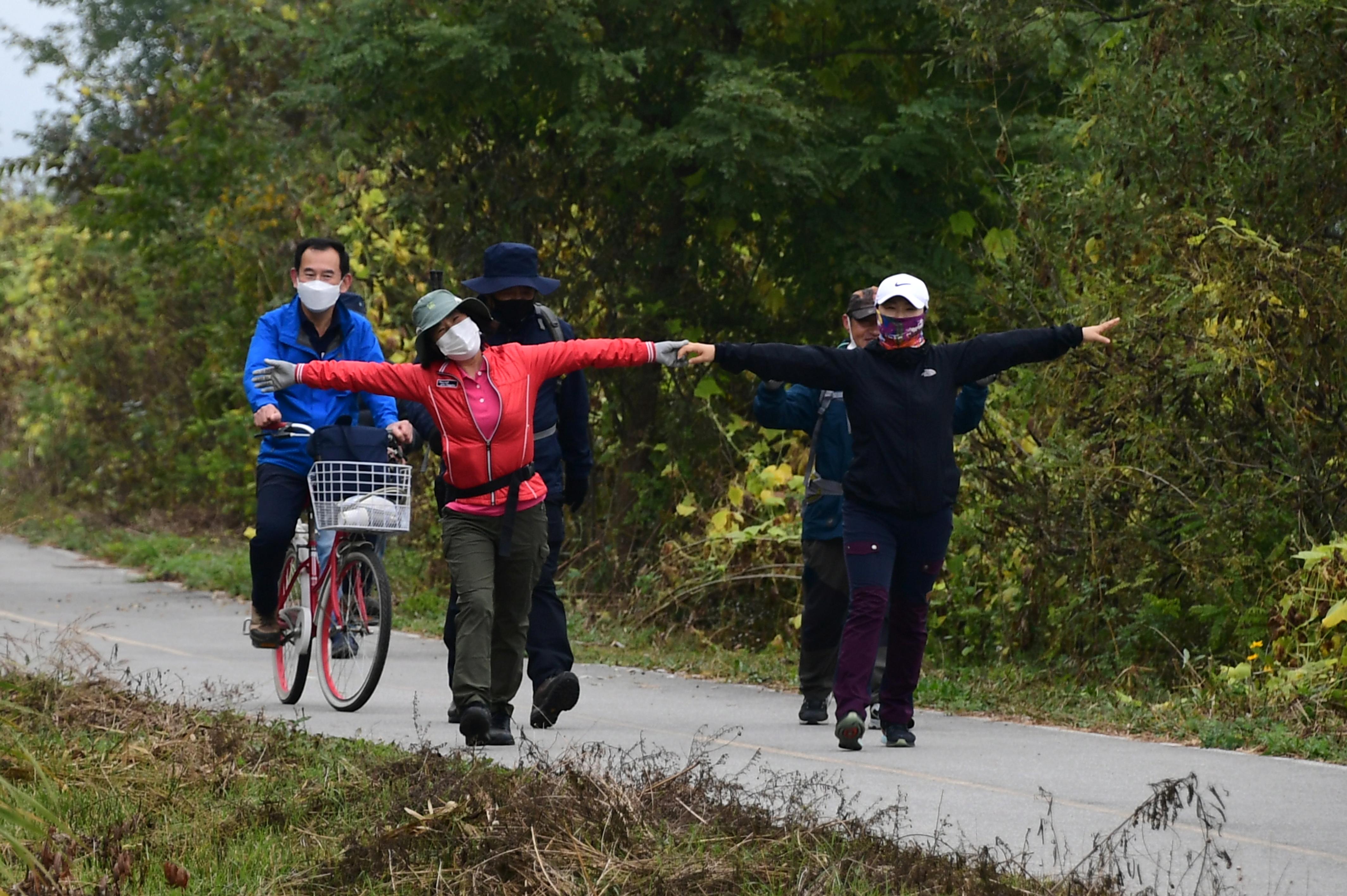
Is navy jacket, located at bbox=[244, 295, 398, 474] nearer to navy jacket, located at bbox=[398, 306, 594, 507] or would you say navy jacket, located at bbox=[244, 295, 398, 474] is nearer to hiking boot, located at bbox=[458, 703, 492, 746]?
navy jacket, located at bbox=[398, 306, 594, 507]

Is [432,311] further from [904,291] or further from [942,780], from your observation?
[942,780]

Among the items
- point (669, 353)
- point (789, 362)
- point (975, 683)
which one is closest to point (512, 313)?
point (669, 353)

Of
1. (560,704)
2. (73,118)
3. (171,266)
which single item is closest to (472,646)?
(560,704)

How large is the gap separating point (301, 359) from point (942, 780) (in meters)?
3.93

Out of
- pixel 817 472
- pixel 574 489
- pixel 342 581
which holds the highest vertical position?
pixel 817 472

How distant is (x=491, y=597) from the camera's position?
8.63 meters

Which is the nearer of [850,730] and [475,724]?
[475,724]

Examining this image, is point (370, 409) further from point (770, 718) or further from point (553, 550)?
point (770, 718)

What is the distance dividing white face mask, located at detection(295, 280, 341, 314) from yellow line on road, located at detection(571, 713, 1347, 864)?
7.95ft

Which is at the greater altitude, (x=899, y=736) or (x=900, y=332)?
(x=900, y=332)

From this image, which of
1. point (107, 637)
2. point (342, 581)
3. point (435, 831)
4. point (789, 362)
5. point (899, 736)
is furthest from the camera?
point (107, 637)

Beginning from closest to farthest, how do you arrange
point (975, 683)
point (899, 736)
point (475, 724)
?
point (475, 724), point (899, 736), point (975, 683)

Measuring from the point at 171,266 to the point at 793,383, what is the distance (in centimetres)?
1665

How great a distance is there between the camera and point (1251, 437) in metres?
11.2
